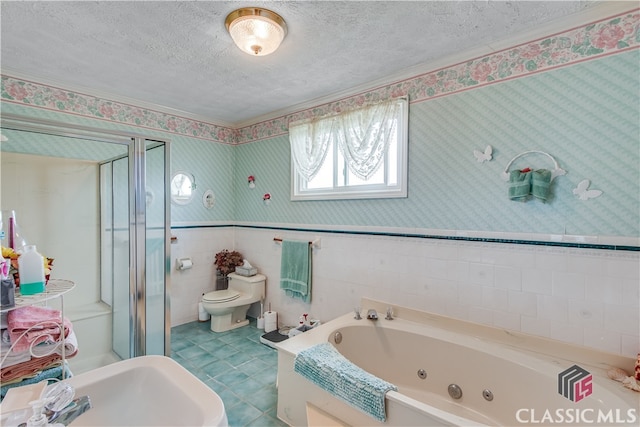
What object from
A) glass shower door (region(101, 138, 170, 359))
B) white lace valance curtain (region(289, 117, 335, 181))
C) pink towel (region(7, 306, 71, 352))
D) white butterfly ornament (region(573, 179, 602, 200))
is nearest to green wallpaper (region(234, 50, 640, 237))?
white butterfly ornament (region(573, 179, 602, 200))

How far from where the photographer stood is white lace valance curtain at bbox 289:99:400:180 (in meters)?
2.61

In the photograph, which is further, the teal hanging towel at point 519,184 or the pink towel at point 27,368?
the teal hanging towel at point 519,184

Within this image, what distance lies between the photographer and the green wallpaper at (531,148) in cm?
170

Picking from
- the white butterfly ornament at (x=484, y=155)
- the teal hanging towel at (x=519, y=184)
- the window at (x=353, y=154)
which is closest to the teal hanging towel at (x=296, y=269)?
the window at (x=353, y=154)

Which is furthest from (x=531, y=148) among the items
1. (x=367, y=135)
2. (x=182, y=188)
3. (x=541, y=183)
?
(x=182, y=188)

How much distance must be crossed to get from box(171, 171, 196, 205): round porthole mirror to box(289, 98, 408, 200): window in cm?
127

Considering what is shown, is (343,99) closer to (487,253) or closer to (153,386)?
(487,253)

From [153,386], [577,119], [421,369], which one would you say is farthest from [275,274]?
[577,119]

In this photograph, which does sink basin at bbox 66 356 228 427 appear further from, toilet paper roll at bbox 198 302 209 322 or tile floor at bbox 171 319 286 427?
toilet paper roll at bbox 198 302 209 322

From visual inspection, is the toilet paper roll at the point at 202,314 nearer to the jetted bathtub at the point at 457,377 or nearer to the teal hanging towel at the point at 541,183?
the jetted bathtub at the point at 457,377

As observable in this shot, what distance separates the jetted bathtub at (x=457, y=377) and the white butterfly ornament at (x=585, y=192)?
35.2 inches

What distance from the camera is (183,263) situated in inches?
138

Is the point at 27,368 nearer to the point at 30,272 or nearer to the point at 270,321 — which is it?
the point at 30,272

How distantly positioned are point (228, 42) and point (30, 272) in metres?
1.75
